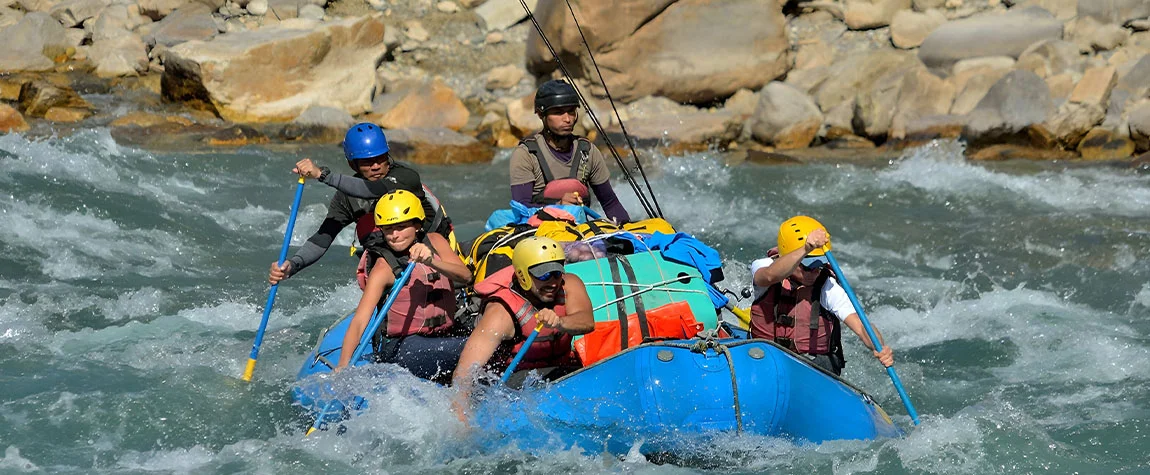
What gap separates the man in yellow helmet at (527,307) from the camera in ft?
17.5

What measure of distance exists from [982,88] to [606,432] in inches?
406

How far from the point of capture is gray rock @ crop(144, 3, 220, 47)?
56.0ft

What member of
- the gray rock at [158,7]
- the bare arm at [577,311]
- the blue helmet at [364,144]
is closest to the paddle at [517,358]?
the bare arm at [577,311]

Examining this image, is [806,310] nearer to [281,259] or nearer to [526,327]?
[526,327]

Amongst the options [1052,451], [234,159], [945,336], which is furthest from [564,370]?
[234,159]

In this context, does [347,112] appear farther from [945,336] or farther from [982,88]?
[945,336]

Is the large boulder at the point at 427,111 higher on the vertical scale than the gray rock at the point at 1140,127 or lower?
lower

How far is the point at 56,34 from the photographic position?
16.7 meters

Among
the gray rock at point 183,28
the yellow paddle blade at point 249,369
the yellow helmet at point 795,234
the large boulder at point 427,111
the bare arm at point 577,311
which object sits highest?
the yellow helmet at point 795,234

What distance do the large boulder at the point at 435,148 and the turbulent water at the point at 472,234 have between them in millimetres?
331

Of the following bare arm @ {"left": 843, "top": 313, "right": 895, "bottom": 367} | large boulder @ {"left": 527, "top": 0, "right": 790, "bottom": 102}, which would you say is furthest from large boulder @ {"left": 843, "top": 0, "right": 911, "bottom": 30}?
bare arm @ {"left": 843, "top": 313, "right": 895, "bottom": 367}

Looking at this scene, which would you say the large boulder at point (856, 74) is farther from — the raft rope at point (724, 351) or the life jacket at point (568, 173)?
the raft rope at point (724, 351)

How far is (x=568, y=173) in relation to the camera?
7.46 metres

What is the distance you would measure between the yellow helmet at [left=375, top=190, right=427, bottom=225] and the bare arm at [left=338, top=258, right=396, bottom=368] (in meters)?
0.28
